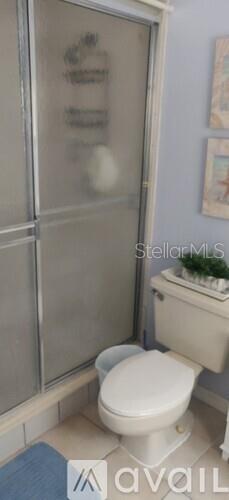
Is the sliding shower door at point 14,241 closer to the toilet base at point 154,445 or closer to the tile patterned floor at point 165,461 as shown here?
the tile patterned floor at point 165,461

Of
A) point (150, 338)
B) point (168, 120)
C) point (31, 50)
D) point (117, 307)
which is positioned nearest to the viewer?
point (31, 50)

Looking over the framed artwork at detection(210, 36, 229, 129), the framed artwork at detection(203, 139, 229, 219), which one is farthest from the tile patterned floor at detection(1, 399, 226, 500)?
the framed artwork at detection(210, 36, 229, 129)

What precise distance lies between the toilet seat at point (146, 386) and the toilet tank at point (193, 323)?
12 cm

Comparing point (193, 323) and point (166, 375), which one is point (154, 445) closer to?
point (166, 375)

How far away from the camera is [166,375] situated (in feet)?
5.37

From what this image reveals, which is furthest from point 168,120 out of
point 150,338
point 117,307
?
point 150,338

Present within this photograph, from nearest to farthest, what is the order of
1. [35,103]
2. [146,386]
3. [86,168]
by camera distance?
1. [35,103]
2. [146,386]
3. [86,168]

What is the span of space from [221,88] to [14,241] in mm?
1059

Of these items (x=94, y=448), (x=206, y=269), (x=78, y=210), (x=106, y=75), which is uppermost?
(x=106, y=75)

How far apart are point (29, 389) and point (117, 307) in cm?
62

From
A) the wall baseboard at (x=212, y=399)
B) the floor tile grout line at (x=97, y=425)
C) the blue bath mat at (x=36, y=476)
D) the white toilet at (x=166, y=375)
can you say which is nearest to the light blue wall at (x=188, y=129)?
the wall baseboard at (x=212, y=399)

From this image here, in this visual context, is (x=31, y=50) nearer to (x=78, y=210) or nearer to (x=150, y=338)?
(x=78, y=210)

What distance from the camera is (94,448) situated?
1776 millimetres

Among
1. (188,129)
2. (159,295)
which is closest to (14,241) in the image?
(159,295)
